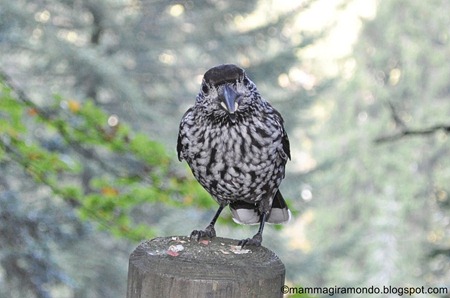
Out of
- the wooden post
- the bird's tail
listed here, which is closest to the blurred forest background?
the bird's tail

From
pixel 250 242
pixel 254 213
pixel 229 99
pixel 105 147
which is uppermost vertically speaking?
pixel 105 147

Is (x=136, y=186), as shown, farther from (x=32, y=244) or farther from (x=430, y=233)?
(x=430, y=233)

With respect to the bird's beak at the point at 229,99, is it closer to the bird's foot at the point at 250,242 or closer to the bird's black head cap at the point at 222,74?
the bird's black head cap at the point at 222,74

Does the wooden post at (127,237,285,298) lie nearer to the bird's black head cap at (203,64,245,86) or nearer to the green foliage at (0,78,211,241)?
the bird's black head cap at (203,64,245,86)

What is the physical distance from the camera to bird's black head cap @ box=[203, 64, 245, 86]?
2.47 metres

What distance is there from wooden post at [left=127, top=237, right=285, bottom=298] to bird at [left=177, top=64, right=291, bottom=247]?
0.46 metres

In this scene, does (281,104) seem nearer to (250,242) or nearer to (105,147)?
(105,147)

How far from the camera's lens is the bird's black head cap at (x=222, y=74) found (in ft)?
8.11

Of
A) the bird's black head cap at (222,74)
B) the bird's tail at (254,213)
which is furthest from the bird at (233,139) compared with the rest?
the bird's tail at (254,213)

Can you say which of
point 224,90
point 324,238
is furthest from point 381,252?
point 224,90

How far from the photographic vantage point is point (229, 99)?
2.46m

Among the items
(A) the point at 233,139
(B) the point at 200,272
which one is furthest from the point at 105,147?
(B) the point at 200,272

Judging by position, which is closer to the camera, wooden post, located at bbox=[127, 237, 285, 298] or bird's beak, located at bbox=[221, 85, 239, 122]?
wooden post, located at bbox=[127, 237, 285, 298]

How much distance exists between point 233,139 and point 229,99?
0.21 metres
